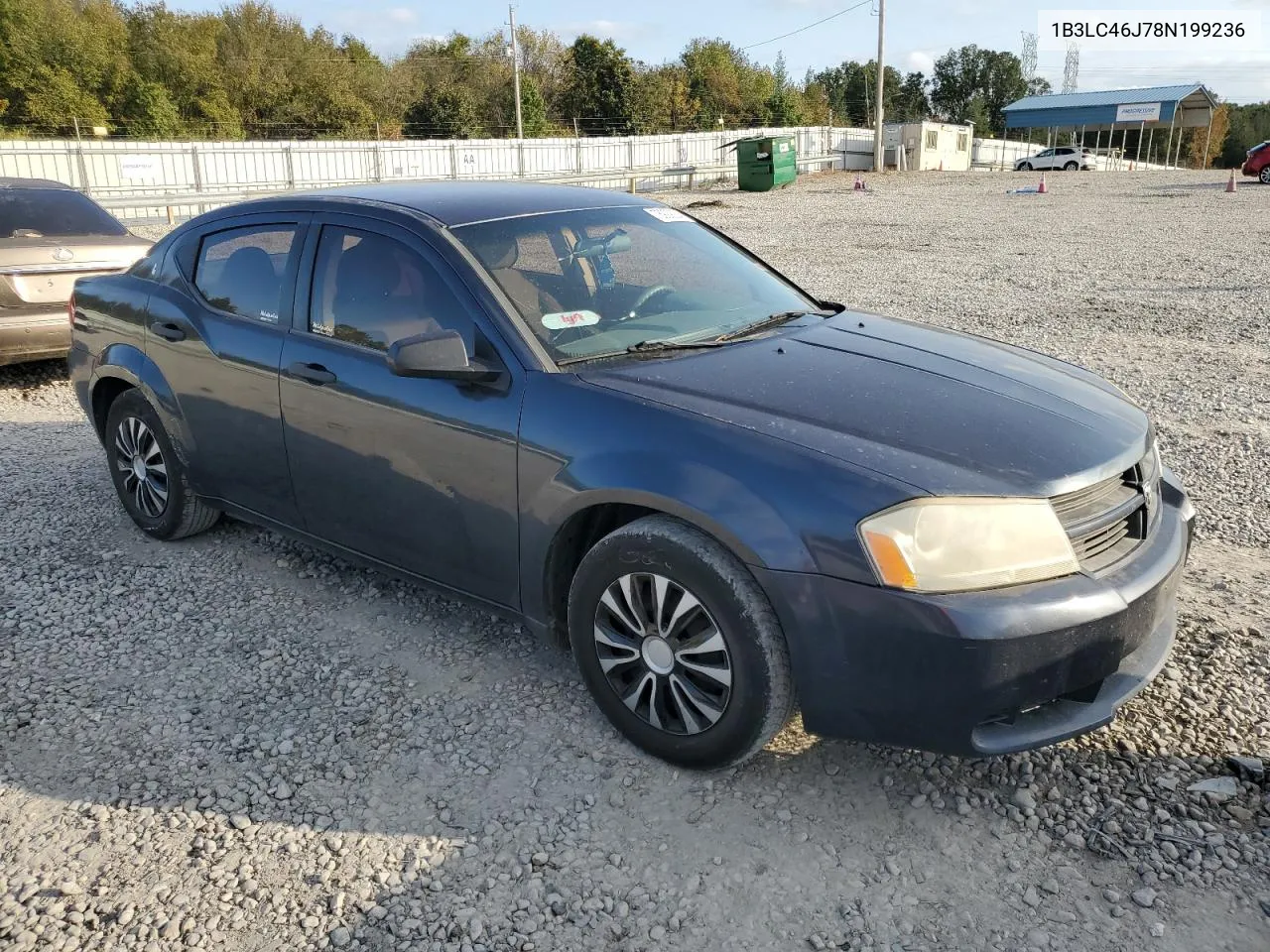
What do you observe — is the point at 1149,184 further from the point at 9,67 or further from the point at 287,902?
the point at 9,67

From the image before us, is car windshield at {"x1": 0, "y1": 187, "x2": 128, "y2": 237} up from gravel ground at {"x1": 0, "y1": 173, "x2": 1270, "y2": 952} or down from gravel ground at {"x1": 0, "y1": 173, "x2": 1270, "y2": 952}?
up

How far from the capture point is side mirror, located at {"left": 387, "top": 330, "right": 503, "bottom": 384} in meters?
3.14

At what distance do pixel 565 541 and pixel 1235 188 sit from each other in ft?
108

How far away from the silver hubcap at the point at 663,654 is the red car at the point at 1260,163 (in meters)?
35.3

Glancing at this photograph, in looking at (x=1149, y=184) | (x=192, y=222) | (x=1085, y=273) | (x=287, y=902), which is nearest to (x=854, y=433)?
(x=287, y=902)

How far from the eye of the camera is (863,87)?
97.9 metres

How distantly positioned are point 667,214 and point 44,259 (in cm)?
556

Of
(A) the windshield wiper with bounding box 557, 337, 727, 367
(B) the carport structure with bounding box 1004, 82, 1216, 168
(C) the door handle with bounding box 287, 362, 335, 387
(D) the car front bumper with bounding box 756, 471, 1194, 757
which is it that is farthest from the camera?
(B) the carport structure with bounding box 1004, 82, 1216, 168

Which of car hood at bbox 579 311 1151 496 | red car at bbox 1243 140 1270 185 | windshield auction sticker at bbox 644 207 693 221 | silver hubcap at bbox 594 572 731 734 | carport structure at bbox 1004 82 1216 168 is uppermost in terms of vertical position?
carport structure at bbox 1004 82 1216 168

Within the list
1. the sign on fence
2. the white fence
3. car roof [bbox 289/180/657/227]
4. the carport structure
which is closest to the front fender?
car roof [bbox 289/180/657/227]

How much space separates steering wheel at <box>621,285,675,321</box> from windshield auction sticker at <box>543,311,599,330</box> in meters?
0.13

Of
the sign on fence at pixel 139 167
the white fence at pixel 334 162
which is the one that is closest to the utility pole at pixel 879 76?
the white fence at pixel 334 162

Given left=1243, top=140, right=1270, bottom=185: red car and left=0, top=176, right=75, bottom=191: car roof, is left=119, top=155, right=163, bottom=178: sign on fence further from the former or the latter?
left=1243, top=140, right=1270, bottom=185: red car

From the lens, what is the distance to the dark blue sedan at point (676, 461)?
2.56 meters
